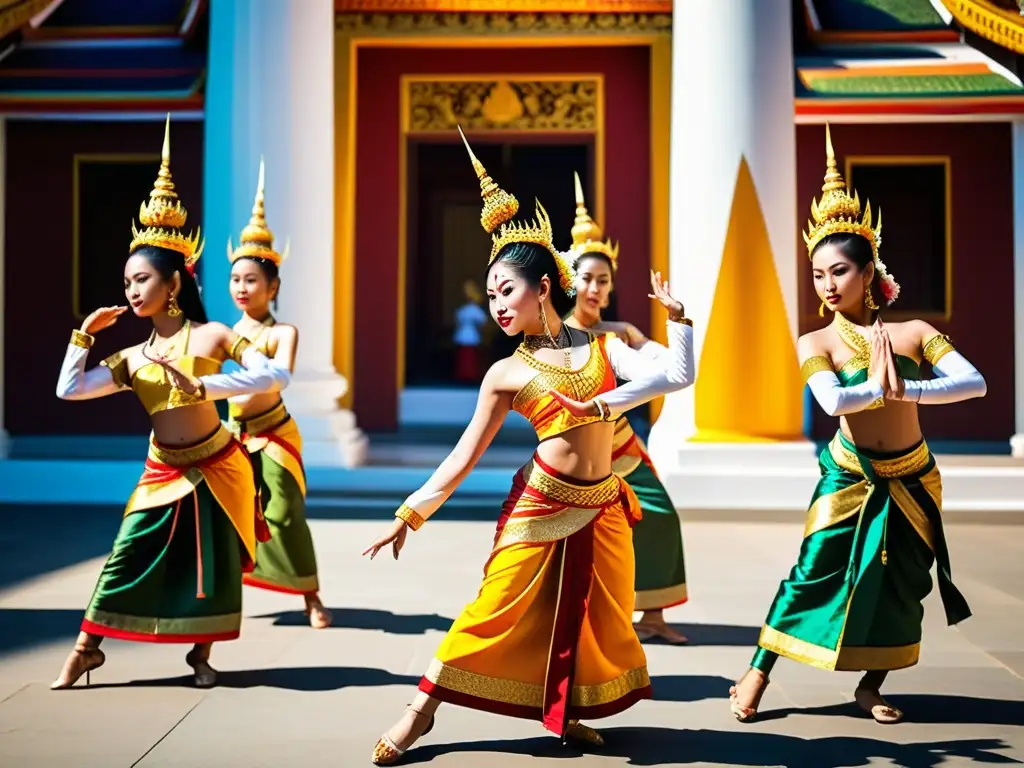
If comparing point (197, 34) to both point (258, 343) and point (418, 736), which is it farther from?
point (418, 736)

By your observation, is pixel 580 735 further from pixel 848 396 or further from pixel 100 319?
pixel 100 319

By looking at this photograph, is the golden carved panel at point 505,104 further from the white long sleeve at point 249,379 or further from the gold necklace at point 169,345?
the white long sleeve at point 249,379

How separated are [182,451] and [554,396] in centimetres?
158

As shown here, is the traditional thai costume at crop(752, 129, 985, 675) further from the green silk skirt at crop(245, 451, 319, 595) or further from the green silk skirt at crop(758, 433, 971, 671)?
the green silk skirt at crop(245, 451, 319, 595)

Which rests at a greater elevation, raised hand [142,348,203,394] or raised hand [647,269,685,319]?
raised hand [647,269,685,319]

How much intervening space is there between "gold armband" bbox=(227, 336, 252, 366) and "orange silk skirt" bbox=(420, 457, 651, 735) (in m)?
1.31

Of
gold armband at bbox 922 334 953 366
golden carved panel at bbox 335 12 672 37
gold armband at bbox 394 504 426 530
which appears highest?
golden carved panel at bbox 335 12 672 37

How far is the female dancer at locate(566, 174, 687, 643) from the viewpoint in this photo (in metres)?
5.20

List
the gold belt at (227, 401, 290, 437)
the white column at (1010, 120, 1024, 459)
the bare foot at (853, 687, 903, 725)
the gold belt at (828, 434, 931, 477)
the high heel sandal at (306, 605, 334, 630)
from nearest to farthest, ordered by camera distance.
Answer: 1. the bare foot at (853, 687, 903, 725)
2. the gold belt at (828, 434, 931, 477)
3. the high heel sandal at (306, 605, 334, 630)
4. the gold belt at (227, 401, 290, 437)
5. the white column at (1010, 120, 1024, 459)

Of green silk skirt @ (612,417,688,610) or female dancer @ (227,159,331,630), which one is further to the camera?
female dancer @ (227,159,331,630)

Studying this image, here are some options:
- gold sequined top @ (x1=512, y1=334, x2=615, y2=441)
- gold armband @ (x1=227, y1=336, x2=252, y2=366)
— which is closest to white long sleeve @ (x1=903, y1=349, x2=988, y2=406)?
gold sequined top @ (x1=512, y1=334, x2=615, y2=441)

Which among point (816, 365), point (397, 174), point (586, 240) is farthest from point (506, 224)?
point (397, 174)

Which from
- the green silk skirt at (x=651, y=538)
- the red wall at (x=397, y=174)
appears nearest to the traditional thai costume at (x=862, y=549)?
the green silk skirt at (x=651, y=538)

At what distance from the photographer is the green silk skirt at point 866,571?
154 inches
